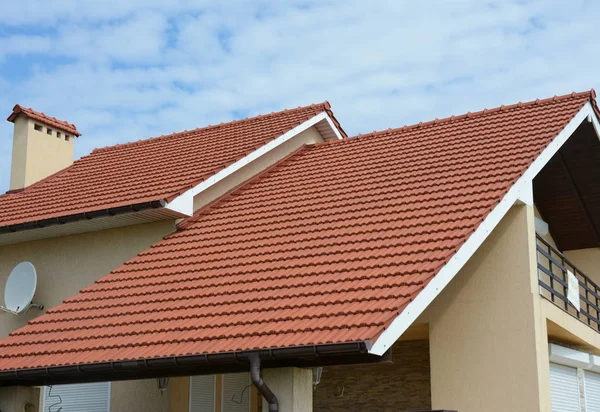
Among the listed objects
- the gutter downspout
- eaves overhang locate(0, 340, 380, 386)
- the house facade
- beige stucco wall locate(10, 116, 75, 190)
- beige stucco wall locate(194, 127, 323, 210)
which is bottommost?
the gutter downspout

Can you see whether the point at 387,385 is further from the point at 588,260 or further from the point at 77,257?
the point at 588,260

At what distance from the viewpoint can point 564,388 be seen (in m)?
13.7

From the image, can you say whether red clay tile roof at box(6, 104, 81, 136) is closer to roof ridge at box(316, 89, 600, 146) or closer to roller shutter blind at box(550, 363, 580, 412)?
roof ridge at box(316, 89, 600, 146)

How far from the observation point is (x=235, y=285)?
11930mm

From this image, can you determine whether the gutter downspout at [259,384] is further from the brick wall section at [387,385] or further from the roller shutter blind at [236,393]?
the brick wall section at [387,385]

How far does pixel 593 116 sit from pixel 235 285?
22.5 ft

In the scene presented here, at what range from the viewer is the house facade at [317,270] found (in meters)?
10.5

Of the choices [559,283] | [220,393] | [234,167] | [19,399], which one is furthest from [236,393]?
[559,283]

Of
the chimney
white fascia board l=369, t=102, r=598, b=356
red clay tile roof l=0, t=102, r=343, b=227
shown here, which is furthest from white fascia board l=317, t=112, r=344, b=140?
the chimney

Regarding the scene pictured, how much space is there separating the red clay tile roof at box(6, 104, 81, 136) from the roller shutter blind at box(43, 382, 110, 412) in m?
7.21

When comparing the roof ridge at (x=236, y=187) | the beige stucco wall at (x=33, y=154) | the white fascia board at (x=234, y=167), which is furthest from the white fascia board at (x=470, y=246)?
the beige stucco wall at (x=33, y=154)

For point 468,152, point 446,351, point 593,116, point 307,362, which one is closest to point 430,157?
point 468,152

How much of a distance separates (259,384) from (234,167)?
660 cm

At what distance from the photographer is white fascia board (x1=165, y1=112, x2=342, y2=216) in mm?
14617
